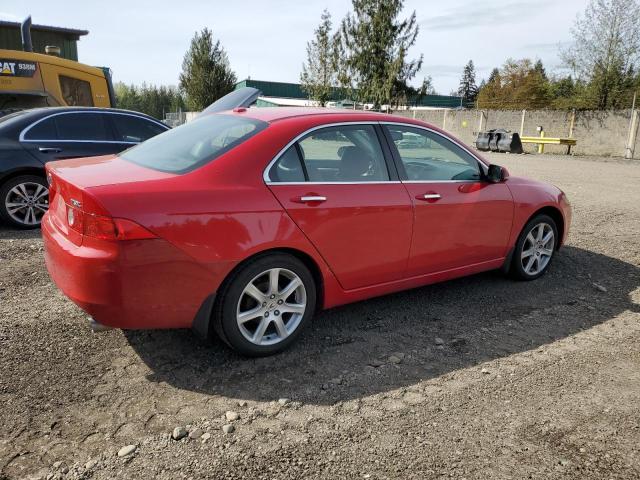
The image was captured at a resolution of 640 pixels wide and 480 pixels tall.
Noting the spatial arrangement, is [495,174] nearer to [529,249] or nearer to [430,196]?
[430,196]

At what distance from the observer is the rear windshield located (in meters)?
3.35

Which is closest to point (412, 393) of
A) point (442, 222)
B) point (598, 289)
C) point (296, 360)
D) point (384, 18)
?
point (296, 360)

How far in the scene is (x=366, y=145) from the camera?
3926 millimetres

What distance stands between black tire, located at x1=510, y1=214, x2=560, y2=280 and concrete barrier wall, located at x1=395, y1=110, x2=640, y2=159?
20722mm

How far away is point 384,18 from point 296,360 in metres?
34.9

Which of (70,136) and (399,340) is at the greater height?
(70,136)

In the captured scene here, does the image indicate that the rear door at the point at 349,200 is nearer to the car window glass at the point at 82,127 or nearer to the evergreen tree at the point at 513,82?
the car window glass at the point at 82,127

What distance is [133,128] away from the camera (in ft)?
25.1

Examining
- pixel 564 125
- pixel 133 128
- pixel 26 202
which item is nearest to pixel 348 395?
pixel 26 202

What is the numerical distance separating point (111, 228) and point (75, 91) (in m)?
10.2

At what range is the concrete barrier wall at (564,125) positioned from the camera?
24266 millimetres

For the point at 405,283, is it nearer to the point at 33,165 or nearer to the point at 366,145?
the point at 366,145

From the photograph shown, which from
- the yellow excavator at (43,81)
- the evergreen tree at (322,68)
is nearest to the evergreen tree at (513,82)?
the evergreen tree at (322,68)

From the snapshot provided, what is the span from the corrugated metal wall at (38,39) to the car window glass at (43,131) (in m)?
22.2
